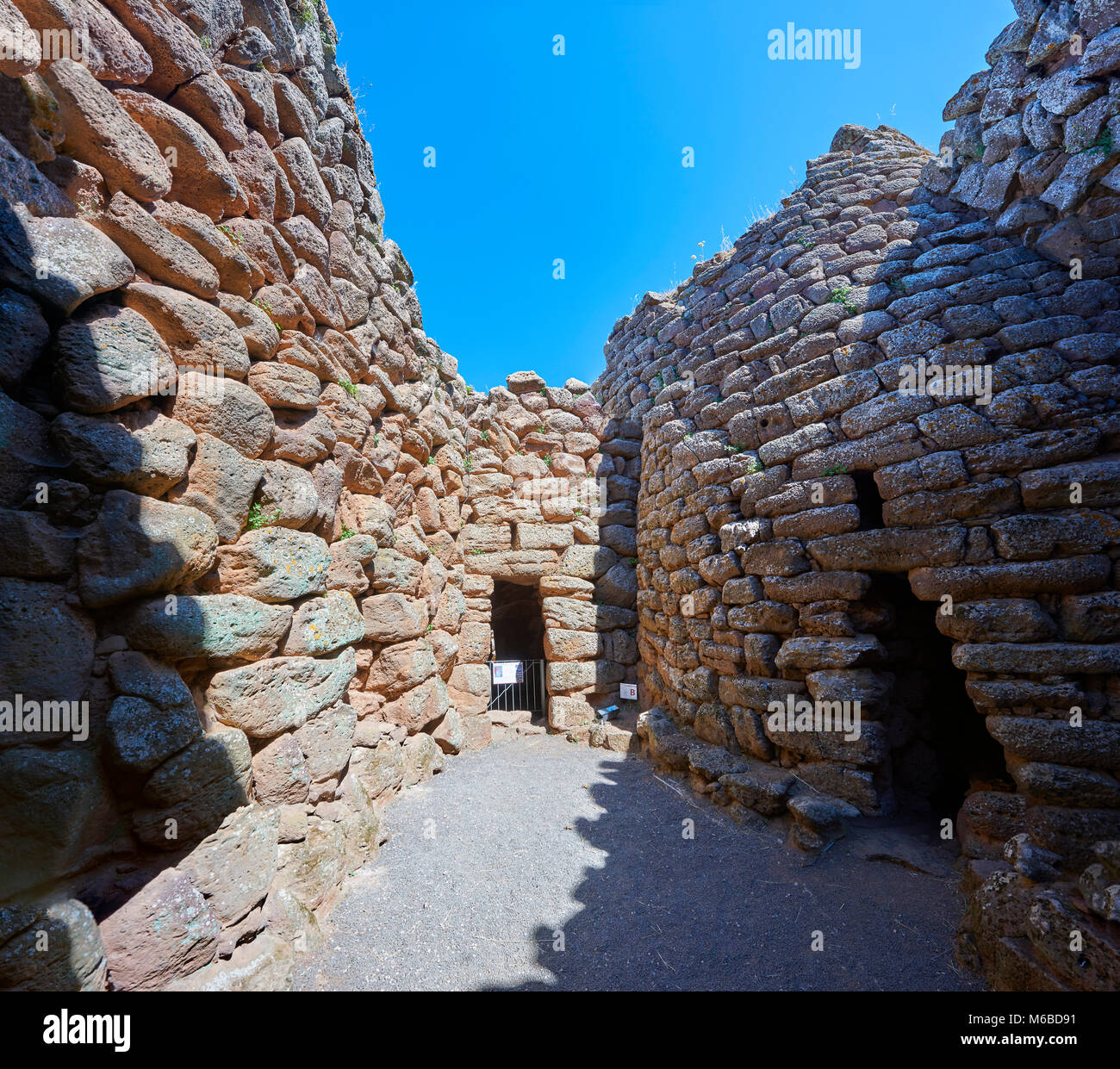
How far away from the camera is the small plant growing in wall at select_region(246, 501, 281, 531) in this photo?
288 centimetres

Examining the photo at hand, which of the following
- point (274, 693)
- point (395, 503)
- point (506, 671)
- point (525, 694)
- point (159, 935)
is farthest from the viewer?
point (525, 694)

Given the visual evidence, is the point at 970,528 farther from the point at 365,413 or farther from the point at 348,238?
the point at 348,238

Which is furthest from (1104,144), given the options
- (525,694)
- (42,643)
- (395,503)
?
(525,694)

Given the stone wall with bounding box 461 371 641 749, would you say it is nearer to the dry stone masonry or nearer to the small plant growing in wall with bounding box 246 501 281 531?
the dry stone masonry

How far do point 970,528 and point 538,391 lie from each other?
5757 mm

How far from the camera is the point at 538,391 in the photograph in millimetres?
7773

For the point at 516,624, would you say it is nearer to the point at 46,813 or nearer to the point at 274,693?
the point at 274,693

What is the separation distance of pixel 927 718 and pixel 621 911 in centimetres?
302

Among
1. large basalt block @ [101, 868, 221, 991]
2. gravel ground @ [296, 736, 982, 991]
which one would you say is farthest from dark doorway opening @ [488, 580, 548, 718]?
large basalt block @ [101, 868, 221, 991]

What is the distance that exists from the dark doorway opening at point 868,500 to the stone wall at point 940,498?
0.08 ft

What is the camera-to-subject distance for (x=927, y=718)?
4242 mm

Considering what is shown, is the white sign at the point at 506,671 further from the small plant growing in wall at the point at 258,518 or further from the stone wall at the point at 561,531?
the small plant growing in wall at the point at 258,518

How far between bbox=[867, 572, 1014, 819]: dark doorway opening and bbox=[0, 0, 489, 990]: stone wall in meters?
4.19
